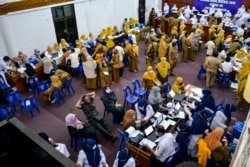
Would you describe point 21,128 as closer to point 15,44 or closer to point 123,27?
point 15,44

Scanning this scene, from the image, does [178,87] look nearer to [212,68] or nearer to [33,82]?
[212,68]

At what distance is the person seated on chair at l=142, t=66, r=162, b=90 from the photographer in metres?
7.24

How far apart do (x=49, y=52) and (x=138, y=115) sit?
5365mm

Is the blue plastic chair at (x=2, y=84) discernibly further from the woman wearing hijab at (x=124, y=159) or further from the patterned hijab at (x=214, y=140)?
the patterned hijab at (x=214, y=140)

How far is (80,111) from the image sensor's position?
7418 mm

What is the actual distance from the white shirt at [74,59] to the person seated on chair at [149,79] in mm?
2939

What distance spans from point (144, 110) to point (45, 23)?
6.56 meters

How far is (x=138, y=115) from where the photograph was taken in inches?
243

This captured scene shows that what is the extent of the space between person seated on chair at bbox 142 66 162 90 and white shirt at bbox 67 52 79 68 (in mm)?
2939

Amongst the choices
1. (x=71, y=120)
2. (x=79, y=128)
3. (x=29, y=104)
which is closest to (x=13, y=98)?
(x=29, y=104)

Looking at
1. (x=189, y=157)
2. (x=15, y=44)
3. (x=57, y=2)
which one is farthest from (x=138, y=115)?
(x=57, y=2)

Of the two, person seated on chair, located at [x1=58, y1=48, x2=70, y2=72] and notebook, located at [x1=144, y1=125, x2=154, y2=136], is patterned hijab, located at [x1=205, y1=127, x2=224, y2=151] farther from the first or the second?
person seated on chair, located at [x1=58, y1=48, x2=70, y2=72]

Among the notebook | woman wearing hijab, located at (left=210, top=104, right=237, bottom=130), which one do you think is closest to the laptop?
the notebook

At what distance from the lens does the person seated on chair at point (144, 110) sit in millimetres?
5840
